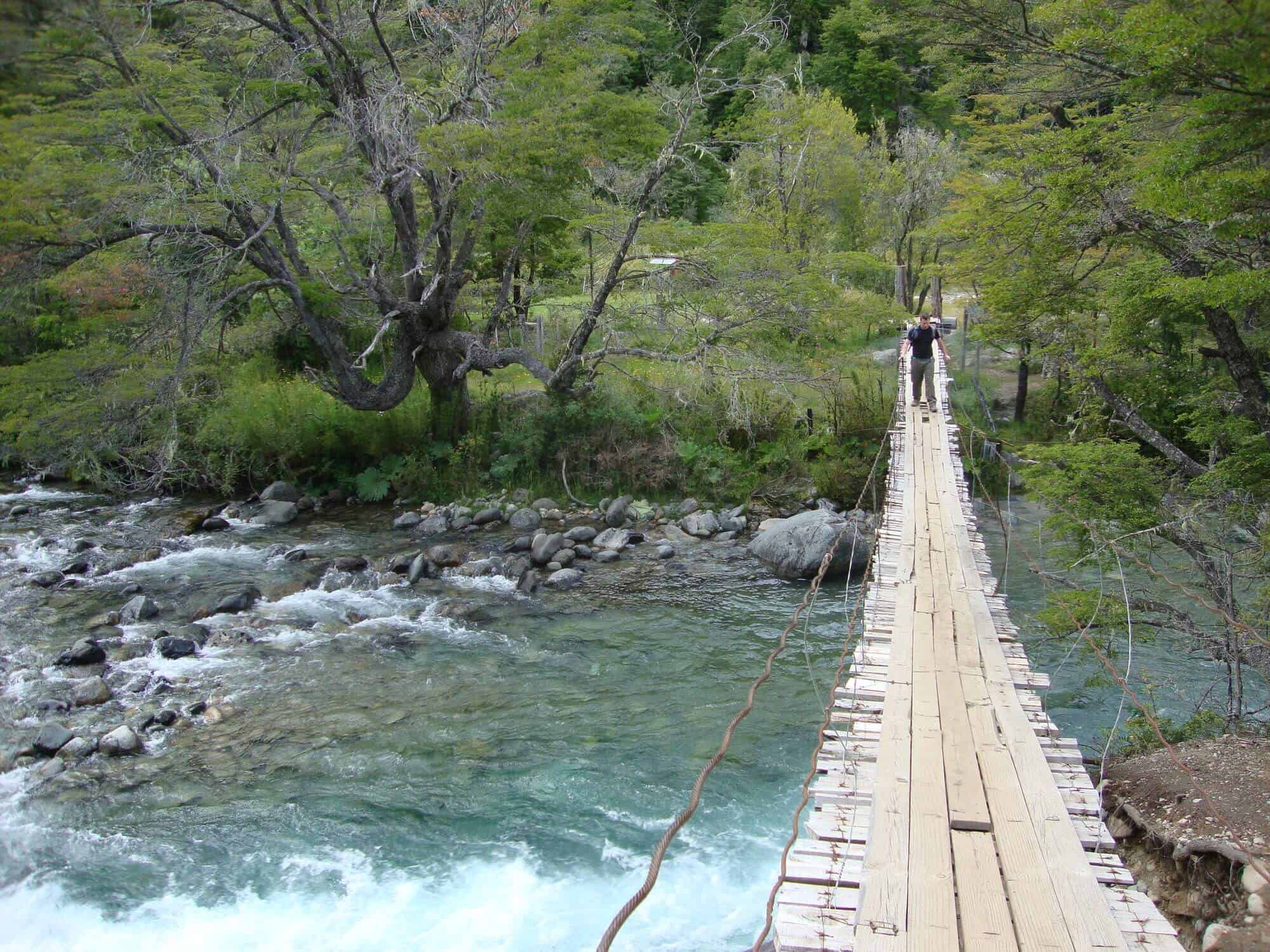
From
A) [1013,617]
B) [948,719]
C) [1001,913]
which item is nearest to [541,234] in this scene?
[1013,617]

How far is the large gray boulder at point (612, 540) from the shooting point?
11195 millimetres

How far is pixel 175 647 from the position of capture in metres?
8.02

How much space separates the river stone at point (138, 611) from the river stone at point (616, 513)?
5333 mm

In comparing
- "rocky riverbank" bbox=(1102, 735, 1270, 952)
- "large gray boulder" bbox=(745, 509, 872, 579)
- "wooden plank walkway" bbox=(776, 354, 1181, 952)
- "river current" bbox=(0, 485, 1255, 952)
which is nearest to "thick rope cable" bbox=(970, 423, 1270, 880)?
"rocky riverbank" bbox=(1102, 735, 1270, 952)

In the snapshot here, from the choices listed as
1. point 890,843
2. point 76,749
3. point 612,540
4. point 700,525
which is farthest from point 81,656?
point 890,843

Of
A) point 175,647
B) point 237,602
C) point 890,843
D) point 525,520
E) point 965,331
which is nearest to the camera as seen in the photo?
point 890,843

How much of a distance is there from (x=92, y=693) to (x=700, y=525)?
22.8 ft

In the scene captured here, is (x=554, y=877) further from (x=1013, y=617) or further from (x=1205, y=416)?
(x=1205, y=416)

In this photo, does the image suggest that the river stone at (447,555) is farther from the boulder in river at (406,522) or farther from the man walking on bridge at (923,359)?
the man walking on bridge at (923,359)

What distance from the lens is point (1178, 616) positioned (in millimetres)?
6617

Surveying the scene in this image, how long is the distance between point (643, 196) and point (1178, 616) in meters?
6.55

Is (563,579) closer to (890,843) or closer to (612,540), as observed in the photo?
(612,540)

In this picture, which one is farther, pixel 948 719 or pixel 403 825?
pixel 403 825

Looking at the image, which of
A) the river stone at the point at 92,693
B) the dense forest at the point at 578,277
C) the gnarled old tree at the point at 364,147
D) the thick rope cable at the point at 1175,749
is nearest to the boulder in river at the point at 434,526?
the dense forest at the point at 578,277
